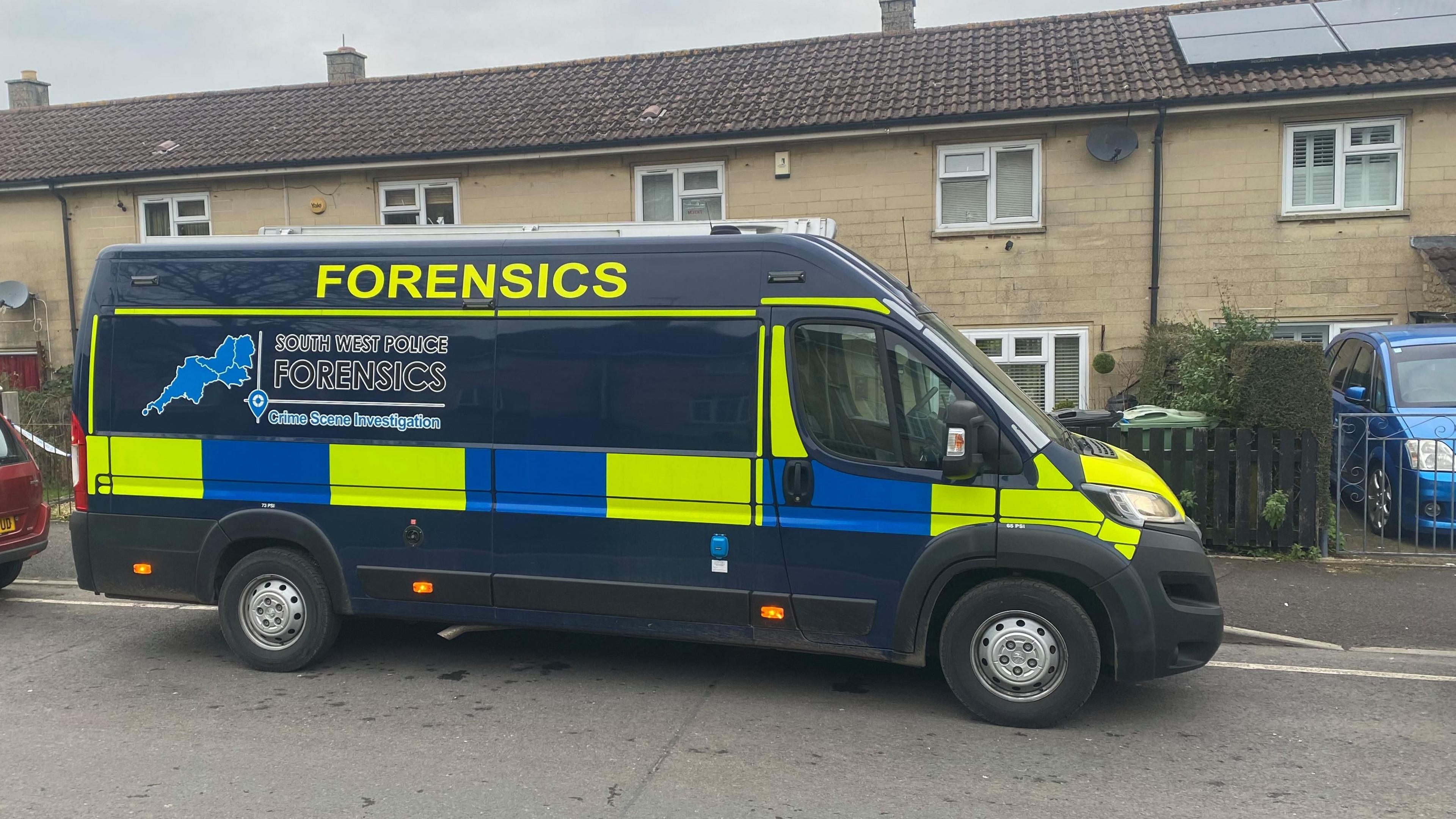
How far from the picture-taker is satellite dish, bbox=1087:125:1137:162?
13336 millimetres

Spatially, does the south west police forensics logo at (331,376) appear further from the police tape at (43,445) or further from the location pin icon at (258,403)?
the police tape at (43,445)

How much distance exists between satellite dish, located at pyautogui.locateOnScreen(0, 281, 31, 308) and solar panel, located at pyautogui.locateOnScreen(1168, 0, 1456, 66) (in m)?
17.8

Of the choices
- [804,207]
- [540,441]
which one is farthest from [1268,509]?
[804,207]

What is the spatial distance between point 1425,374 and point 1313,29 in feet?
22.3

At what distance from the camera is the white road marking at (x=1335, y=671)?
598cm

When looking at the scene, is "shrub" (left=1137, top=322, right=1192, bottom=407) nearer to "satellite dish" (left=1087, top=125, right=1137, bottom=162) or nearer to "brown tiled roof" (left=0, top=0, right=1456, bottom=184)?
"satellite dish" (left=1087, top=125, right=1137, bottom=162)

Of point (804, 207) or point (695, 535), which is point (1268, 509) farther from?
point (804, 207)

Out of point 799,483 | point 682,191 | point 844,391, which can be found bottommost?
point 799,483

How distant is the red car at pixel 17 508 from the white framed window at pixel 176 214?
8.92 meters

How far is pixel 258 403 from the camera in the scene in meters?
6.08

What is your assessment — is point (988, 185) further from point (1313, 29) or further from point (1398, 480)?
point (1398, 480)

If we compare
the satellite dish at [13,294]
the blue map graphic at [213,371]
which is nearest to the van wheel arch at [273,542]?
the blue map graphic at [213,371]

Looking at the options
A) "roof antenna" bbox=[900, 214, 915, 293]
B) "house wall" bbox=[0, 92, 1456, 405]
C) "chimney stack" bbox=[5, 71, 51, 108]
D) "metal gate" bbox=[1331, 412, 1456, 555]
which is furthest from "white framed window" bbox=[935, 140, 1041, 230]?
"chimney stack" bbox=[5, 71, 51, 108]

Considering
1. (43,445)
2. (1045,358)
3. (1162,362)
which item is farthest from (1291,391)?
(43,445)
